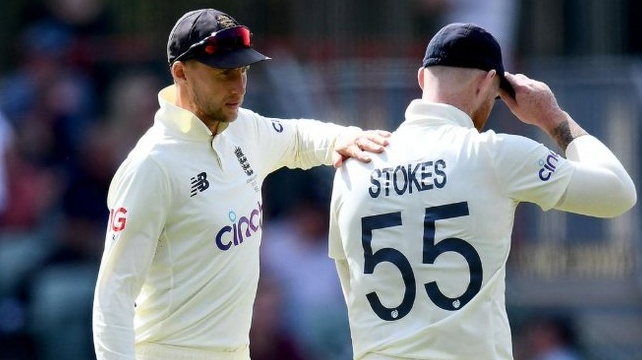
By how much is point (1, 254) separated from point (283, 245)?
197 centimetres

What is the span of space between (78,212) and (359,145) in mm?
5263

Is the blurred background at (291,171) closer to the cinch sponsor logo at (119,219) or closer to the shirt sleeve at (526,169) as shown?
the cinch sponsor logo at (119,219)

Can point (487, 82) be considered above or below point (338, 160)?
above

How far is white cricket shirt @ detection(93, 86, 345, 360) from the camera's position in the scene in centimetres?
557

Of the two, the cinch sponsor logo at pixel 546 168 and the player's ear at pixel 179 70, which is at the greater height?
the player's ear at pixel 179 70

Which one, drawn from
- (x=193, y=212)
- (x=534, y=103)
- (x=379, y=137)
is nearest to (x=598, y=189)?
(x=534, y=103)

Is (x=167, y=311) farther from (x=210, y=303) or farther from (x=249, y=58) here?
(x=249, y=58)

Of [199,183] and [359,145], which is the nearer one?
[359,145]

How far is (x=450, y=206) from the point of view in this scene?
5.36 metres

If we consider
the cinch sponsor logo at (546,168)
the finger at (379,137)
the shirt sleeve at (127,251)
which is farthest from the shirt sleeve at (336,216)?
the cinch sponsor logo at (546,168)

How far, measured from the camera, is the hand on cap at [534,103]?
5.62 metres

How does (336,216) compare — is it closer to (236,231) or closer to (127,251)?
(236,231)

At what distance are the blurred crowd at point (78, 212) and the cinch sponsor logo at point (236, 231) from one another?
13.9 feet

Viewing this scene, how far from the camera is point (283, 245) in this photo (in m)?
10.4
